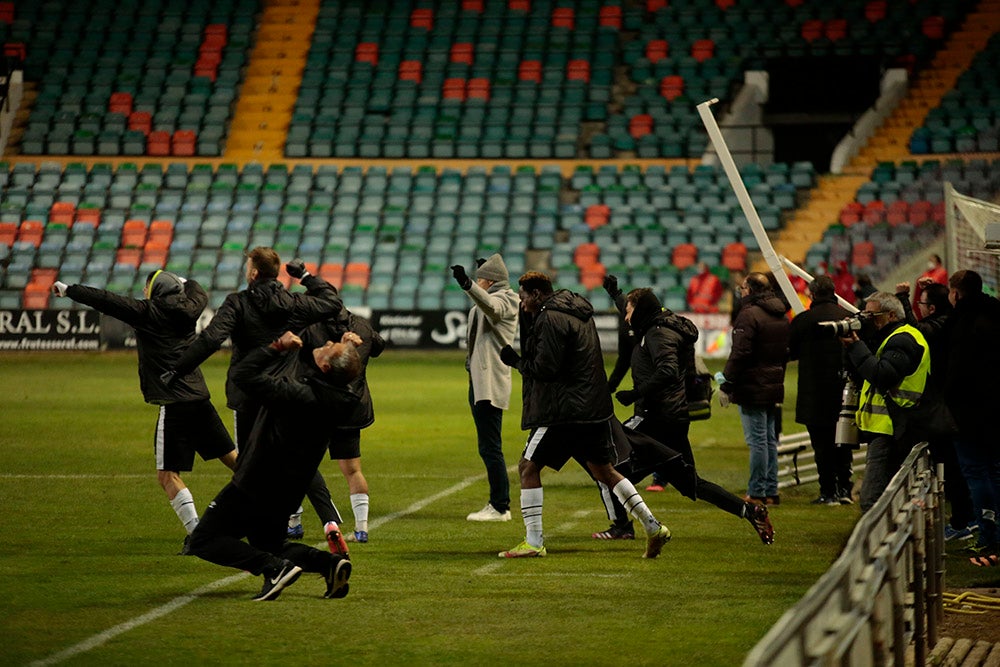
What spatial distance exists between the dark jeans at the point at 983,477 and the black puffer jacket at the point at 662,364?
2020mm

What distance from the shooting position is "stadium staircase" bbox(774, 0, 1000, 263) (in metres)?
33.3

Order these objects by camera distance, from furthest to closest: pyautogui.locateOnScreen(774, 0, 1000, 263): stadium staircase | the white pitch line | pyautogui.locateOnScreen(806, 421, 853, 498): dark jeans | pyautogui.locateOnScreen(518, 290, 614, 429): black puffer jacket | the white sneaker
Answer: pyautogui.locateOnScreen(774, 0, 1000, 263): stadium staircase → pyautogui.locateOnScreen(806, 421, 853, 498): dark jeans → the white sneaker → pyautogui.locateOnScreen(518, 290, 614, 429): black puffer jacket → the white pitch line

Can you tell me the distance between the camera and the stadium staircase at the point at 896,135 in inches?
1312

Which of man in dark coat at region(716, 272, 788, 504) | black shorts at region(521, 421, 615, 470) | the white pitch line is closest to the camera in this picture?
the white pitch line

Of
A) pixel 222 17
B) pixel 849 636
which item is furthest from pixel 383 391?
pixel 222 17

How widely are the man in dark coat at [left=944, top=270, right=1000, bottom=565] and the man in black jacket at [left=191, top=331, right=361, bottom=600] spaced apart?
4.26 metres

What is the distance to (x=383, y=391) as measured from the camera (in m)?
23.2

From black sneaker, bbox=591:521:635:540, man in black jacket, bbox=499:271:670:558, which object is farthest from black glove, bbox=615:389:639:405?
black sneaker, bbox=591:521:635:540

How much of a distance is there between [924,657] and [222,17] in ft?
126

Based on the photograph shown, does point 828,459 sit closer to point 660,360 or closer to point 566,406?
point 660,360

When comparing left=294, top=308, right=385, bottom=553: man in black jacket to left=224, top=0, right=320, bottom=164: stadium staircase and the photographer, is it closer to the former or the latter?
the photographer

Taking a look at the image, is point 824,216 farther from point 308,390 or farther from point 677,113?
point 308,390

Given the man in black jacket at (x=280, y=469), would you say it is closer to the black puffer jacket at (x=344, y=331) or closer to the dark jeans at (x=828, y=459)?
the black puffer jacket at (x=344, y=331)

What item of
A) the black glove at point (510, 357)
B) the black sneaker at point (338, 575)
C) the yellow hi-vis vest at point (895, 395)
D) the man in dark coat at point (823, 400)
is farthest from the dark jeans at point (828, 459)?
the black sneaker at point (338, 575)
